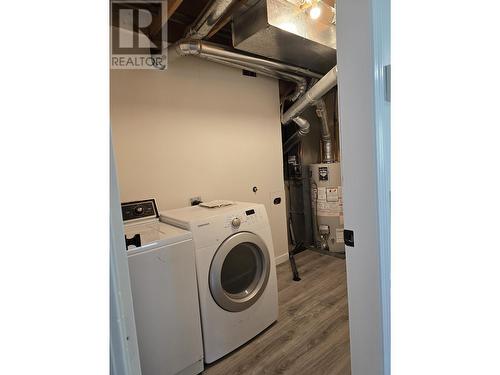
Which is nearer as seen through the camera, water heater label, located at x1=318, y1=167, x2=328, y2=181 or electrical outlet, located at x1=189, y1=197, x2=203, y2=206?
electrical outlet, located at x1=189, y1=197, x2=203, y2=206

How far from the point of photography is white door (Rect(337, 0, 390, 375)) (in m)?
0.81

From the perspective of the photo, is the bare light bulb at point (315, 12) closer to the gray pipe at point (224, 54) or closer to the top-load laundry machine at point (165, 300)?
the gray pipe at point (224, 54)

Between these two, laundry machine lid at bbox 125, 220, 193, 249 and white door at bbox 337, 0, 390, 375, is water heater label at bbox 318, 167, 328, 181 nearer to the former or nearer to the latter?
laundry machine lid at bbox 125, 220, 193, 249

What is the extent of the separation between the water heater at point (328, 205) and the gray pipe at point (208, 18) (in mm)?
2128

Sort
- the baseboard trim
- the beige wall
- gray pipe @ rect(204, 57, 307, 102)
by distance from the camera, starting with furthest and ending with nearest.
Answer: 1. the baseboard trim
2. gray pipe @ rect(204, 57, 307, 102)
3. the beige wall

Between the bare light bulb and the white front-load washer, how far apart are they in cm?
152

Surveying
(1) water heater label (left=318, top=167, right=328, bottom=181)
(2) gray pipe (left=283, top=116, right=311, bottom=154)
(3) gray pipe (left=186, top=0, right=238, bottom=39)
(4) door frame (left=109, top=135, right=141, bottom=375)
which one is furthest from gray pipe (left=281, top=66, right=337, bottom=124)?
(4) door frame (left=109, top=135, right=141, bottom=375)

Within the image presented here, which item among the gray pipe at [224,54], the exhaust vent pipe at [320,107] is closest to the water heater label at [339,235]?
the exhaust vent pipe at [320,107]

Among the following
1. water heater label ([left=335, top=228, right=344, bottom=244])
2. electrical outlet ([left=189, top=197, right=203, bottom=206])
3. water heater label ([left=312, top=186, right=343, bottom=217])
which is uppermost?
electrical outlet ([left=189, top=197, right=203, bottom=206])

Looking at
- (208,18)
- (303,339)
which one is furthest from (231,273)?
(208,18)

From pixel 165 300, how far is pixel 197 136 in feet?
4.79
